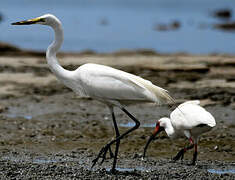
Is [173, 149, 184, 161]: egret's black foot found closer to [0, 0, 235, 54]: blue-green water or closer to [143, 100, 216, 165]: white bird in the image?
[143, 100, 216, 165]: white bird

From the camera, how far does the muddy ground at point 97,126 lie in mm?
7914

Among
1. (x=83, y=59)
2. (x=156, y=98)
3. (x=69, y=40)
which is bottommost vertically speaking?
(x=69, y=40)

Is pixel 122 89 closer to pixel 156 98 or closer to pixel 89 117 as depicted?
pixel 156 98

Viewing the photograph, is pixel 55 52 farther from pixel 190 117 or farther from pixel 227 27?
pixel 227 27

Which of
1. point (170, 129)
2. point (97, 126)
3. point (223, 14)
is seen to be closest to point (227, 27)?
point (223, 14)

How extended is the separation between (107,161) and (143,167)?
636 mm

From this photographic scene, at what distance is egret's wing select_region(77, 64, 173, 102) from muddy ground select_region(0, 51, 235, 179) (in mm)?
1016

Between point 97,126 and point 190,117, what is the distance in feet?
9.16

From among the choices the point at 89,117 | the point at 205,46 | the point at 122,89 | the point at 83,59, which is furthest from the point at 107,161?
the point at 205,46

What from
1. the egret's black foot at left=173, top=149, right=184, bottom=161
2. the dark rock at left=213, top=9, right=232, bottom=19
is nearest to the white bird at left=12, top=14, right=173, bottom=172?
the egret's black foot at left=173, top=149, right=184, bottom=161

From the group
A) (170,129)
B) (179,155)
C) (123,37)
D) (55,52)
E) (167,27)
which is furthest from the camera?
(167,27)

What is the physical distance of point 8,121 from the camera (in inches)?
440

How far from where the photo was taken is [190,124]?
8570 mm

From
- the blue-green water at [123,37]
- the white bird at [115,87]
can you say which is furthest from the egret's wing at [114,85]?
the blue-green water at [123,37]
